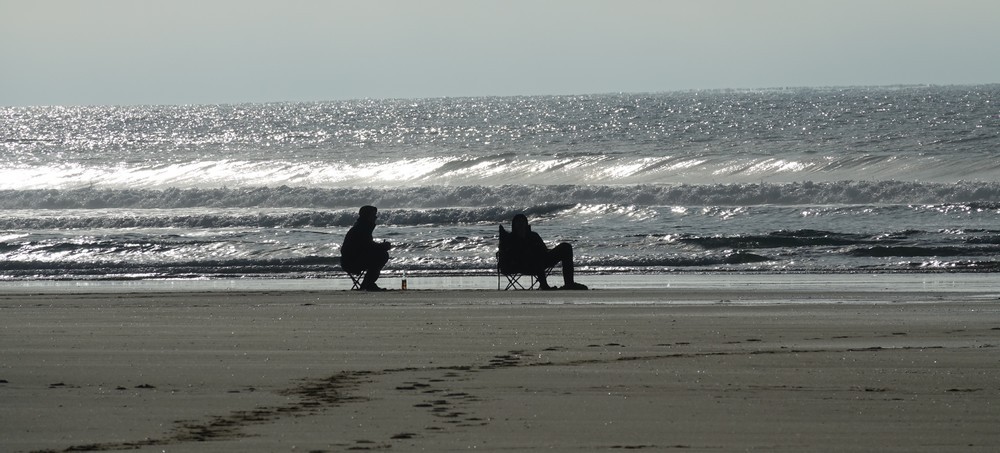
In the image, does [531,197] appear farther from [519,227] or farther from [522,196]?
[519,227]

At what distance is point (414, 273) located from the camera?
57.9 feet

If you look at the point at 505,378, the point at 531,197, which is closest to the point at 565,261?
the point at 505,378

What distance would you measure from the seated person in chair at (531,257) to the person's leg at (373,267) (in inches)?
49.7

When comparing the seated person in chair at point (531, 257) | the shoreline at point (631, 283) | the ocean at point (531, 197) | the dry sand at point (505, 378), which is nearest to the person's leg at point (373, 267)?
the shoreline at point (631, 283)

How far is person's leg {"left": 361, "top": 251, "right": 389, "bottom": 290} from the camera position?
46.1 feet

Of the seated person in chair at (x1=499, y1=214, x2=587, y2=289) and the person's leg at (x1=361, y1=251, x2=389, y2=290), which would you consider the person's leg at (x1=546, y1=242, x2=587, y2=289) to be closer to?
the seated person in chair at (x1=499, y1=214, x2=587, y2=289)

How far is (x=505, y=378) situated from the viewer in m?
6.51

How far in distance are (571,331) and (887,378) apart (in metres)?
2.71

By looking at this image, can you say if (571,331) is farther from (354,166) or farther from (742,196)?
(354,166)

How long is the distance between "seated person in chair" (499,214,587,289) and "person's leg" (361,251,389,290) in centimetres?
126

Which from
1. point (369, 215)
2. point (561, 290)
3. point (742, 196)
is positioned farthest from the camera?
point (742, 196)

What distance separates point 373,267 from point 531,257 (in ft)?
5.45

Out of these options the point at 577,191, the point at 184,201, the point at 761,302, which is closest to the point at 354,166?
the point at 184,201

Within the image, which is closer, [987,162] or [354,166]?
[987,162]
